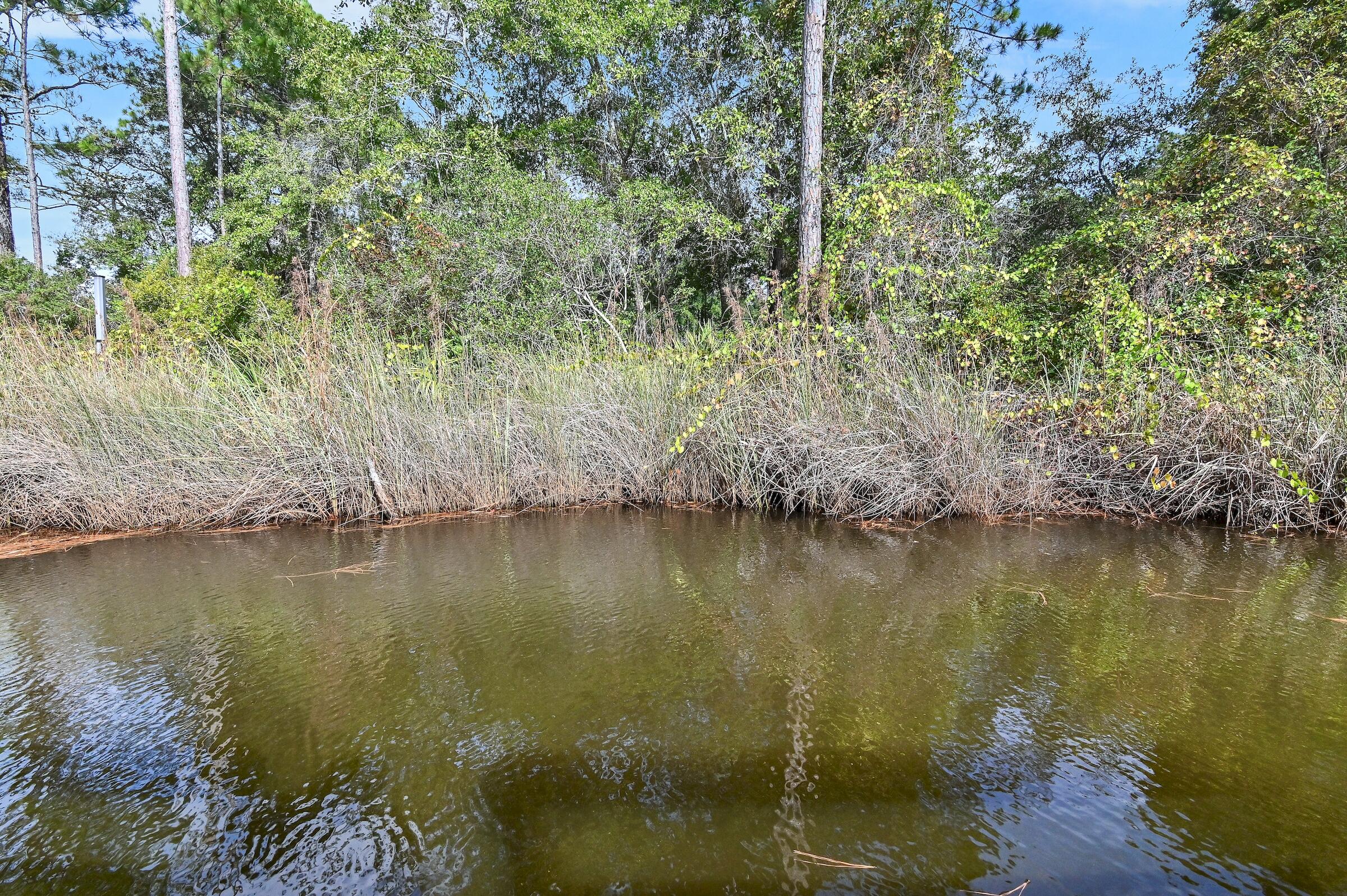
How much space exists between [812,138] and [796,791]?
9.23 meters

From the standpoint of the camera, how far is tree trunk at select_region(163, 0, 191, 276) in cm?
1304

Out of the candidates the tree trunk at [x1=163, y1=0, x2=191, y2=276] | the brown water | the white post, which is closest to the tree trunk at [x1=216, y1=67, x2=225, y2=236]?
the tree trunk at [x1=163, y1=0, x2=191, y2=276]

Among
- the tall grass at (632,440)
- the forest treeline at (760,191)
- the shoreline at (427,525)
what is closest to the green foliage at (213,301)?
the forest treeline at (760,191)

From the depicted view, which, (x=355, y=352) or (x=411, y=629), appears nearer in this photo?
(x=411, y=629)

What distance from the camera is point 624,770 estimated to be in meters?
2.05

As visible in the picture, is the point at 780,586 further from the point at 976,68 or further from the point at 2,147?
the point at 2,147

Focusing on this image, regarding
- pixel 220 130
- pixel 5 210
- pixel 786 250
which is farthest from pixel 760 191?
pixel 5 210

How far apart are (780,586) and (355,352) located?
14.2 feet

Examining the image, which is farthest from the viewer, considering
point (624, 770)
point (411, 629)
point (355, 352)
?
point (355, 352)

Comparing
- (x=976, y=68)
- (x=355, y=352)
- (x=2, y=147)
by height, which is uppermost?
(x=2, y=147)

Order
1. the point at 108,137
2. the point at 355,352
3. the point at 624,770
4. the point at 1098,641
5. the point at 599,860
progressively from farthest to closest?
the point at 108,137
the point at 355,352
the point at 1098,641
the point at 624,770
the point at 599,860

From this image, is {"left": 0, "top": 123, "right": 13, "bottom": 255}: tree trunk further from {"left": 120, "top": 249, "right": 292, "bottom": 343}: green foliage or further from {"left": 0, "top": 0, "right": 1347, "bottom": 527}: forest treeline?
{"left": 120, "top": 249, "right": 292, "bottom": 343}: green foliage

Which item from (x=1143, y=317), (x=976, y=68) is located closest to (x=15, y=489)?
(x=1143, y=317)

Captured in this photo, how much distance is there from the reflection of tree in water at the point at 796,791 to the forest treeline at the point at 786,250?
9.93 feet
